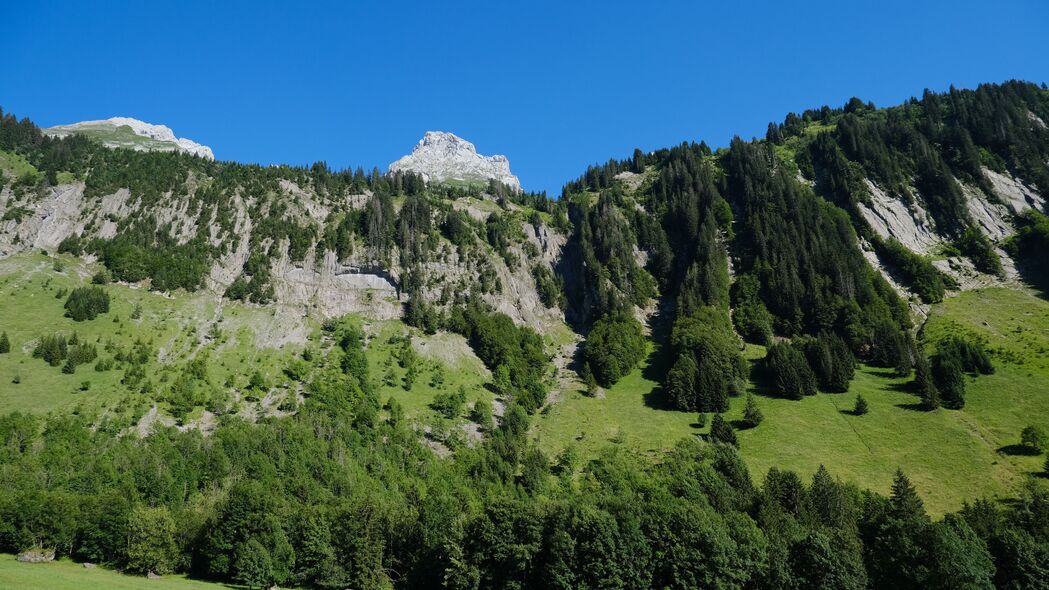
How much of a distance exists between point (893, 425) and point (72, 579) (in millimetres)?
130824

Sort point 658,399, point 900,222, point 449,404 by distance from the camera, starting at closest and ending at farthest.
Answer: point 449,404
point 658,399
point 900,222

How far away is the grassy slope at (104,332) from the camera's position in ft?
361

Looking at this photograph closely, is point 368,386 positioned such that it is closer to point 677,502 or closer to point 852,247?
point 677,502

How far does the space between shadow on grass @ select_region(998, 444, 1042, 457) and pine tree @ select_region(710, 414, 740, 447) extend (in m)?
43.2

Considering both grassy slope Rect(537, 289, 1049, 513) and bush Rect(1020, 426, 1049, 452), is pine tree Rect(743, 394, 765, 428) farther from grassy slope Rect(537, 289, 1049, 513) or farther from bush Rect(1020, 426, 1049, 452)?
bush Rect(1020, 426, 1049, 452)

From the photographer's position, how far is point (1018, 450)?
96875 mm

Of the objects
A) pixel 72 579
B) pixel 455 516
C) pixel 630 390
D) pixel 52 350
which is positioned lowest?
pixel 72 579

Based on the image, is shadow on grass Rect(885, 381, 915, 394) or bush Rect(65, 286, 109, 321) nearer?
shadow on grass Rect(885, 381, 915, 394)

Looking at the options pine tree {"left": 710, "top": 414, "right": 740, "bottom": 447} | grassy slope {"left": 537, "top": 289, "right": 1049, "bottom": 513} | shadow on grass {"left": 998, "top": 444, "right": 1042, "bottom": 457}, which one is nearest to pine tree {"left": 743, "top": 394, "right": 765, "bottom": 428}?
grassy slope {"left": 537, "top": 289, "right": 1049, "bottom": 513}

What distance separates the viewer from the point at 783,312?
538 ft

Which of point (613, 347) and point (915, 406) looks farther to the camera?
point (613, 347)

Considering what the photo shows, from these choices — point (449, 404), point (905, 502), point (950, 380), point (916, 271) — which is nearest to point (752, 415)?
point (950, 380)

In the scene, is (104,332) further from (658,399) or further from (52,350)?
(658,399)

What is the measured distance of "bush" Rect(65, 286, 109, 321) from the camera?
131875 millimetres
